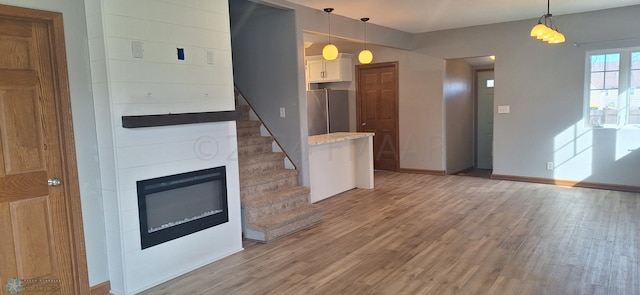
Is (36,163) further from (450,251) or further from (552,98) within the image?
(552,98)

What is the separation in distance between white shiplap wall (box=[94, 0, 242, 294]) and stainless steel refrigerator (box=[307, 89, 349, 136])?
3.72 m

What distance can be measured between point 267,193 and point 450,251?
2.06 metres

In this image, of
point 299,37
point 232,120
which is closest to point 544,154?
point 299,37

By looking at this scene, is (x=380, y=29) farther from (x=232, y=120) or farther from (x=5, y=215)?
(x=5, y=215)

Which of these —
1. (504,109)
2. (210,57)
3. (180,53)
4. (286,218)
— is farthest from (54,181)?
(504,109)

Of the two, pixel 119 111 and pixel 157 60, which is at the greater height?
pixel 157 60

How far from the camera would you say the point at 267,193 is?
15.6 feet

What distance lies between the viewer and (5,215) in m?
2.67

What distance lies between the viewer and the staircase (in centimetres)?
430

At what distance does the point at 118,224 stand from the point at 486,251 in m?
3.07

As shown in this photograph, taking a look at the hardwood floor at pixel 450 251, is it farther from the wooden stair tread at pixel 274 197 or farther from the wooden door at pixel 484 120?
the wooden door at pixel 484 120

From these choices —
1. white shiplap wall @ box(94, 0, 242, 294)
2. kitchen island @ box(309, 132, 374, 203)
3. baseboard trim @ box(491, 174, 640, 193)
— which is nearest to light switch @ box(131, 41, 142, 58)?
white shiplap wall @ box(94, 0, 242, 294)

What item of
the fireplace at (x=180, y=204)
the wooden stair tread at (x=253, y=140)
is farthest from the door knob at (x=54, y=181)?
the wooden stair tread at (x=253, y=140)

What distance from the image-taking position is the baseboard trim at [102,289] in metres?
3.11
